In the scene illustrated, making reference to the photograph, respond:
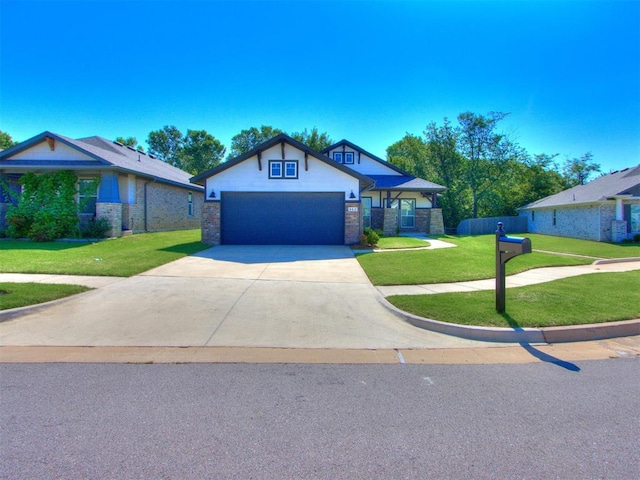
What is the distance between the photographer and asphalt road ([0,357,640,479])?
2484 mm

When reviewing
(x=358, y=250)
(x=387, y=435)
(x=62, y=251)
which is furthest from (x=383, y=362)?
(x=62, y=251)

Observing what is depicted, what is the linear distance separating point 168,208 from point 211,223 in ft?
28.4

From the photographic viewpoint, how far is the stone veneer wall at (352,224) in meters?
17.2

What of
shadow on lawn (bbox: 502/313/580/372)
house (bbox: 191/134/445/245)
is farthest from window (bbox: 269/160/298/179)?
shadow on lawn (bbox: 502/313/580/372)

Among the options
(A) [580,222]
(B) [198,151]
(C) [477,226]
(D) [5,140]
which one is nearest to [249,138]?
(B) [198,151]

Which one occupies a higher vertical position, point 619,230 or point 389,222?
point 389,222

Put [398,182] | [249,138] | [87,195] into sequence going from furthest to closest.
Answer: [249,138] → [398,182] → [87,195]

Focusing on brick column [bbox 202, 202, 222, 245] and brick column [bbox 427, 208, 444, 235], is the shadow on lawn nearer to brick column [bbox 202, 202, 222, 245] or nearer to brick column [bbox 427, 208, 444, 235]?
brick column [bbox 202, 202, 222, 245]

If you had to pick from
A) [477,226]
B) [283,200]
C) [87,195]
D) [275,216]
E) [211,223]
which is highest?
[87,195]

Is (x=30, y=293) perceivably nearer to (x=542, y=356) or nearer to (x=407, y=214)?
(x=542, y=356)

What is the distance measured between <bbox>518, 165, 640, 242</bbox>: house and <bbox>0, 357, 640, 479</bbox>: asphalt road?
22.7 m

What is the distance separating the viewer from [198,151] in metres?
55.7

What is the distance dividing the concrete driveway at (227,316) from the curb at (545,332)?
0.76ft

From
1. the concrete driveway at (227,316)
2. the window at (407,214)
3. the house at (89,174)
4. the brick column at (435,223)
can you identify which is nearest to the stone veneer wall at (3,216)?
the house at (89,174)
